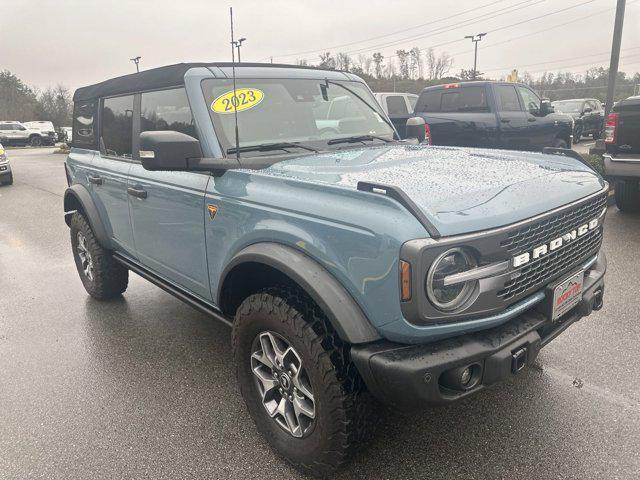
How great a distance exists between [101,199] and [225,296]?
202cm

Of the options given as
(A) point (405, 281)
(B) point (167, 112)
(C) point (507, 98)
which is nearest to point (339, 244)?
(A) point (405, 281)

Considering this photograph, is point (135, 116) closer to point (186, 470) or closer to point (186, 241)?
point (186, 241)

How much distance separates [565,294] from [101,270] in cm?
380

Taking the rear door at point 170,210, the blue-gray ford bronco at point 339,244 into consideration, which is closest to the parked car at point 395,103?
the blue-gray ford bronco at point 339,244

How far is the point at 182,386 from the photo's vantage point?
3266 mm

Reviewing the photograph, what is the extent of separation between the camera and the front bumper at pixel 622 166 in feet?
21.5

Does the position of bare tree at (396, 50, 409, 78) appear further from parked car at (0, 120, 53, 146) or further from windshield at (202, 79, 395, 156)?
windshield at (202, 79, 395, 156)

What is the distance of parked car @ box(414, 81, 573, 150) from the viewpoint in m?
9.80

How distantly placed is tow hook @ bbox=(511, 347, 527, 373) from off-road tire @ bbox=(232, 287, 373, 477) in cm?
61

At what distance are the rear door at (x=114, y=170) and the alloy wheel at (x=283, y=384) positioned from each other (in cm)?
177

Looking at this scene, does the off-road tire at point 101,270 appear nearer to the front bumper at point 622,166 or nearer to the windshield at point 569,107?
the front bumper at point 622,166

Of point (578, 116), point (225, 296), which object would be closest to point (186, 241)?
point (225, 296)

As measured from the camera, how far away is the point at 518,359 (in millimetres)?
2062

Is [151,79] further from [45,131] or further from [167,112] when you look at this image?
[45,131]
